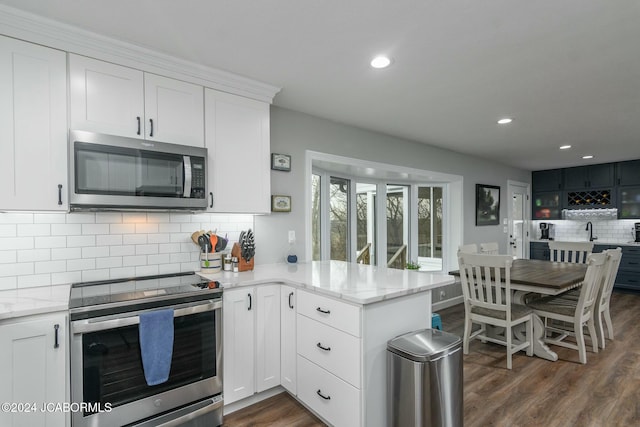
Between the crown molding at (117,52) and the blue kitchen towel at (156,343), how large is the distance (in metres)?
1.55

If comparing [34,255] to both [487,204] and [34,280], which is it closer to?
[34,280]

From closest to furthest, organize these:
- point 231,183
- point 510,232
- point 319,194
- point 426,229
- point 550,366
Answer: point 231,183, point 550,366, point 319,194, point 426,229, point 510,232

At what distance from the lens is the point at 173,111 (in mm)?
2244

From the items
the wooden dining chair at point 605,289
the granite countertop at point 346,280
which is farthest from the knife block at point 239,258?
the wooden dining chair at point 605,289

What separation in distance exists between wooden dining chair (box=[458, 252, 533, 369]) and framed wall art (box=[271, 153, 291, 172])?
186cm

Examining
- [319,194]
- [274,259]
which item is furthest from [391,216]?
[274,259]

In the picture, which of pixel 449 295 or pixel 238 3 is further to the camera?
pixel 449 295

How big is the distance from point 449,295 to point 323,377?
3.54 meters

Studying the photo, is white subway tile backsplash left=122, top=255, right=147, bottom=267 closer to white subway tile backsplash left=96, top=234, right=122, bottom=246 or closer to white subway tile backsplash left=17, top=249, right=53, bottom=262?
white subway tile backsplash left=96, top=234, right=122, bottom=246

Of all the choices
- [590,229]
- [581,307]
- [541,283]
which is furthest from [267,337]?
[590,229]

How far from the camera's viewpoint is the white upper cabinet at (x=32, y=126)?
5.71ft

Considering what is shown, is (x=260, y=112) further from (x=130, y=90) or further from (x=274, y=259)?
(x=274, y=259)

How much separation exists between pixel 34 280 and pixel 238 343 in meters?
1.30

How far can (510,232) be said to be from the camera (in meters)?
6.39
